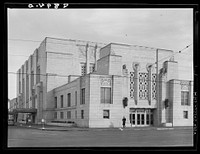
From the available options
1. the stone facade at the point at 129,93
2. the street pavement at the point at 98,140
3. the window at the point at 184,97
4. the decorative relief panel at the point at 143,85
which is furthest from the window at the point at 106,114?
the street pavement at the point at 98,140

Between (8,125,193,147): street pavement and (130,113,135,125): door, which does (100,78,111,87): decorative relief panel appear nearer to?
(130,113,135,125): door

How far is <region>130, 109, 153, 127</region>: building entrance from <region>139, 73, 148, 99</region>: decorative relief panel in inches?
47.8

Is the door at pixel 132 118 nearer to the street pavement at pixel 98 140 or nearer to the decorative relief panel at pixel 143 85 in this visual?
the decorative relief panel at pixel 143 85

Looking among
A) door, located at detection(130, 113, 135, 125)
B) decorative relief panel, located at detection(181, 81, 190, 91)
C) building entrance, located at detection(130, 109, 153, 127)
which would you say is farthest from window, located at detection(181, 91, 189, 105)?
door, located at detection(130, 113, 135, 125)

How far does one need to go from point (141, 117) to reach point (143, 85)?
256 centimetres

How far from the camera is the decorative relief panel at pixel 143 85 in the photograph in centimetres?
1997

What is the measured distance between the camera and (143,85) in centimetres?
2006

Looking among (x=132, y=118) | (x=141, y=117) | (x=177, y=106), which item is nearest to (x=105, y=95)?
(x=132, y=118)

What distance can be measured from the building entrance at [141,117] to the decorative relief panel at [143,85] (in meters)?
1.21

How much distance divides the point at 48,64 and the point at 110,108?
28.2 feet

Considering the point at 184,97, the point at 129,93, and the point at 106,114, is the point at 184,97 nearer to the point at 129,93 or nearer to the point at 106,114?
the point at 129,93
